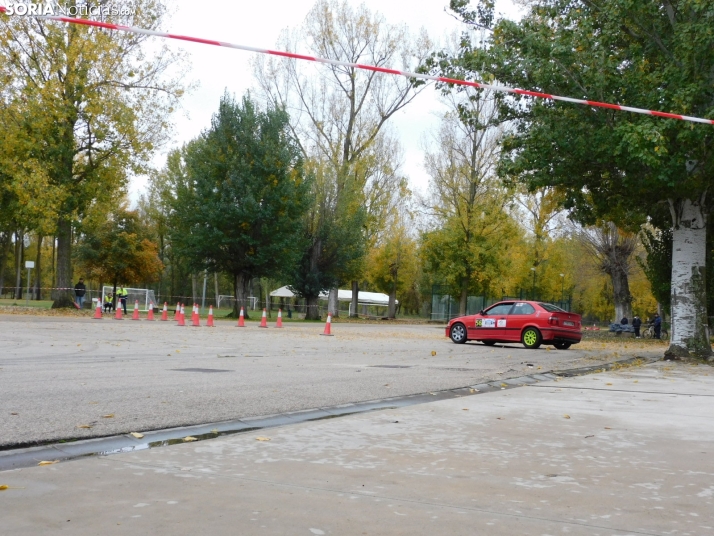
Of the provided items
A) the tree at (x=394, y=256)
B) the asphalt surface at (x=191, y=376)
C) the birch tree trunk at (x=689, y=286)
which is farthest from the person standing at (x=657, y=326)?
the tree at (x=394, y=256)

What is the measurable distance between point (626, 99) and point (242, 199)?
25.9 m

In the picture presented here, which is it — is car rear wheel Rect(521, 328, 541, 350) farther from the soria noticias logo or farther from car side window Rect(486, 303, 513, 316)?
the soria noticias logo

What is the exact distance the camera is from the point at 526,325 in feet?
77.5

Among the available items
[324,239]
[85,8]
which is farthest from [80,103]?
[324,239]

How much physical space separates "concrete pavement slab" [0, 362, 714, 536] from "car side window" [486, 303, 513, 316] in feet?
53.2

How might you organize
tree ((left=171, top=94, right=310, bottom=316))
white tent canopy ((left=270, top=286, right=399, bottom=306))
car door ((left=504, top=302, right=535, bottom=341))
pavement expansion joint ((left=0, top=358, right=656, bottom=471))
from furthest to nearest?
white tent canopy ((left=270, top=286, right=399, bottom=306)) → tree ((left=171, top=94, right=310, bottom=316)) → car door ((left=504, top=302, right=535, bottom=341)) → pavement expansion joint ((left=0, top=358, right=656, bottom=471))

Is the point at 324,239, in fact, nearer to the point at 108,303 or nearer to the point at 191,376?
the point at 108,303

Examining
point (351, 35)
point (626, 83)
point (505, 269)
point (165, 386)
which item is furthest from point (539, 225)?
point (165, 386)

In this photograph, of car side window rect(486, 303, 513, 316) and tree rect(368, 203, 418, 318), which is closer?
car side window rect(486, 303, 513, 316)

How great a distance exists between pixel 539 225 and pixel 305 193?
20.3m

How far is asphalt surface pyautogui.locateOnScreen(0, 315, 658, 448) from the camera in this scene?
7371 millimetres

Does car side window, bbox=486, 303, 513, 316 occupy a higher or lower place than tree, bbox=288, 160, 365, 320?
lower

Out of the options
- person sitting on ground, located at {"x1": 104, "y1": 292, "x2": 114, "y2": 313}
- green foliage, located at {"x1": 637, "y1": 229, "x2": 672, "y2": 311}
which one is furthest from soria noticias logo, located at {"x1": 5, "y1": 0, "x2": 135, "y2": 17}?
green foliage, located at {"x1": 637, "y1": 229, "x2": 672, "y2": 311}

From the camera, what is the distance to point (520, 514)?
4.43m
